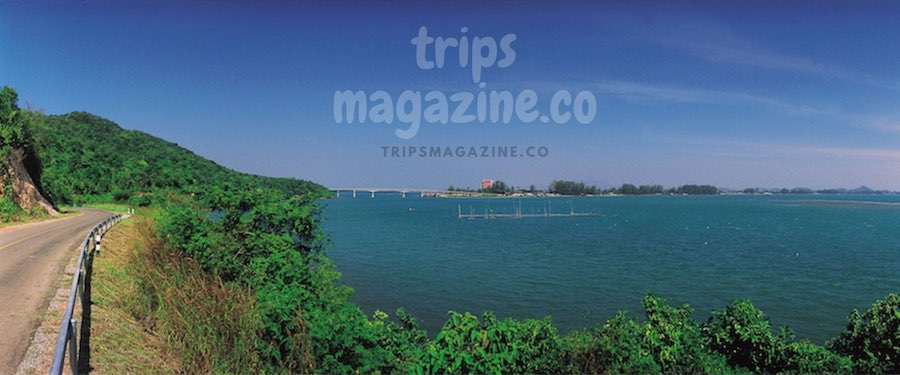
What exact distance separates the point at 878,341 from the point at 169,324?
40.9 ft

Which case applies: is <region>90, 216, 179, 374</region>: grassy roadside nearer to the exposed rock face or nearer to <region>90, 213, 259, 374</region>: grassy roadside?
<region>90, 213, 259, 374</region>: grassy roadside

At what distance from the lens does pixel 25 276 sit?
35.7ft

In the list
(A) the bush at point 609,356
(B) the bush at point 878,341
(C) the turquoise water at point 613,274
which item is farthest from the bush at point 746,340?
(C) the turquoise water at point 613,274

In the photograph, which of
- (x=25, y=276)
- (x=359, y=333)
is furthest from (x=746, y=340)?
(x=25, y=276)

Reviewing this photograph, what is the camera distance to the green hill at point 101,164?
1662 inches

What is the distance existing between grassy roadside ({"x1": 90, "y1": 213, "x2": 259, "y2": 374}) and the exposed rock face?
64.7 feet

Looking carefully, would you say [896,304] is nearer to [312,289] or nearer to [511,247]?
[312,289]

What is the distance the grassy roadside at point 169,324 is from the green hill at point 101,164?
19762 millimetres

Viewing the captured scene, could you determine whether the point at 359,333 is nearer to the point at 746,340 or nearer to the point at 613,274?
the point at 746,340

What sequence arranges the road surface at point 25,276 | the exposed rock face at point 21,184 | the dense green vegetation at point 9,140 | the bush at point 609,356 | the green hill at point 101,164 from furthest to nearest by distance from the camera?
the green hill at point 101,164 < the exposed rock face at point 21,184 < the dense green vegetation at point 9,140 < the bush at point 609,356 < the road surface at point 25,276

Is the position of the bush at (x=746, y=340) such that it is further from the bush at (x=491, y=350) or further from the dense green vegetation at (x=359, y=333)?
the bush at (x=491, y=350)

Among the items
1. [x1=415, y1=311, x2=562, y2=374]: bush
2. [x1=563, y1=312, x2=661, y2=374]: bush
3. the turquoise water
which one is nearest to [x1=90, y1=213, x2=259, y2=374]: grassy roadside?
[x1=415, y1=311, x2=562, y2=374]: bush

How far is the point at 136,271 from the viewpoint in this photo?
11352 millimetres

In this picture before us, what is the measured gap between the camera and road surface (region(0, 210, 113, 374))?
6.94m
